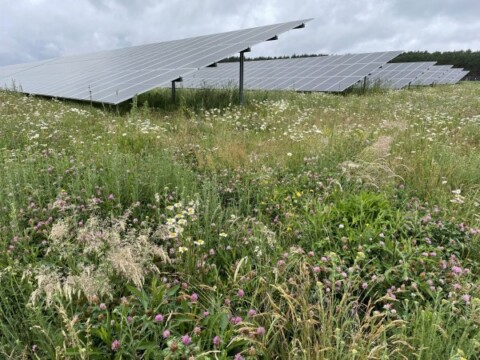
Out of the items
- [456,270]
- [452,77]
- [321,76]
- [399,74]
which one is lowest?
[456,270]

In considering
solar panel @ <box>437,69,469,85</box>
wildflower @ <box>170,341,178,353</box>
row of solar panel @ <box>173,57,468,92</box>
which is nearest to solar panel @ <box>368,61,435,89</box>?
row of solar panel @ <box>173,57,468,92</box>

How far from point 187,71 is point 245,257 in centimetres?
659

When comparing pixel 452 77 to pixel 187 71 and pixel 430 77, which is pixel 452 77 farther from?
pixel 187 71

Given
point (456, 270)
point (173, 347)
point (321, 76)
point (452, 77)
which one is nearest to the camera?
point (173, 347)

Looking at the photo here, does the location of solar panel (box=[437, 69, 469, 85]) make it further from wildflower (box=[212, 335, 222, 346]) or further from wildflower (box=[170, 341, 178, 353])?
wildflower (box=[170, 341, 178, 353])

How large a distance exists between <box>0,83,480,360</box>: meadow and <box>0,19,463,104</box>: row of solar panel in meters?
4.44

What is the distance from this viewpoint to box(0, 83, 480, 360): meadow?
1.38m

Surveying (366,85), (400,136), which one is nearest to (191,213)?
(400,136)

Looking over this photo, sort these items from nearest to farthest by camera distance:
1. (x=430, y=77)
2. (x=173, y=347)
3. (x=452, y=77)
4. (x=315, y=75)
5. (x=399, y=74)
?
(x=173, y=347) → (x=315, y=75) → (x=399, y=74) → (x=430, y=77) → (x=452, y=77)

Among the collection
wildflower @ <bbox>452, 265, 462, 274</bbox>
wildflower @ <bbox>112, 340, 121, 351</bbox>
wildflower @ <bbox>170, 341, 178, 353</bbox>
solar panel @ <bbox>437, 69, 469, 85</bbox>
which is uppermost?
solar panel @ <bbox>437, 69, 469, 85</bbox>

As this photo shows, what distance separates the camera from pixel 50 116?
20.7ft

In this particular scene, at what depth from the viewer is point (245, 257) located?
5.79 feet

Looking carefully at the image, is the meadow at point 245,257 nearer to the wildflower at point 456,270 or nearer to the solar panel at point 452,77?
the wildflower at point 456,270

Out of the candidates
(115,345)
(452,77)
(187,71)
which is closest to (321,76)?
(187,71)
